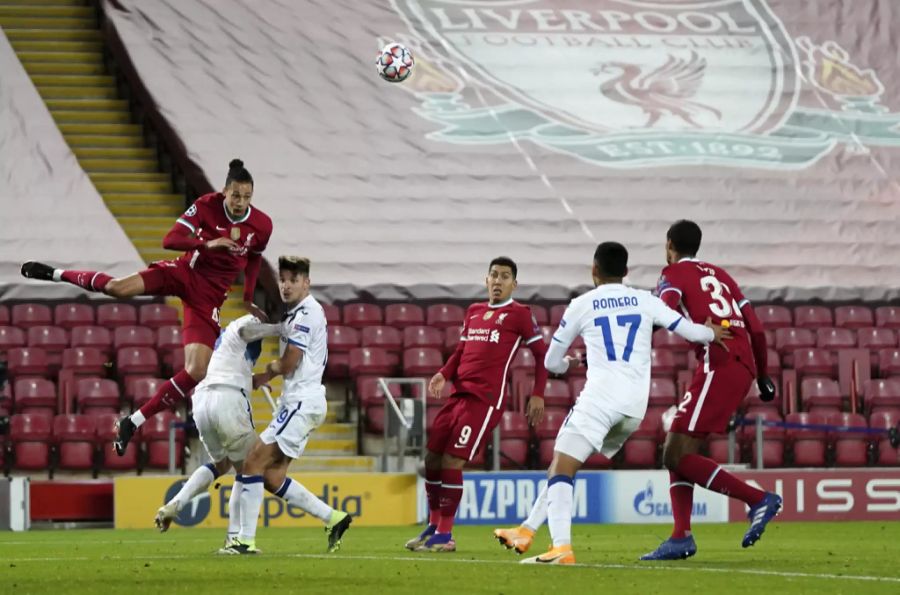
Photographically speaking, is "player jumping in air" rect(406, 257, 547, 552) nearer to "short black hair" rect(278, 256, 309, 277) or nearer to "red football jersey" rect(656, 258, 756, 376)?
"short black hair" rect(278, 256, 309, 277)

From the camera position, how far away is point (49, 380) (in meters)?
18.8

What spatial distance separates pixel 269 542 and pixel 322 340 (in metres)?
3.03

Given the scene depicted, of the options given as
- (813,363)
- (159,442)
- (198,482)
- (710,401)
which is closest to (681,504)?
(710,401)

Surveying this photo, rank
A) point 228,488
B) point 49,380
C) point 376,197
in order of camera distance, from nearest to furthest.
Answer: point 228,488 < point 49,380 < point 376,197

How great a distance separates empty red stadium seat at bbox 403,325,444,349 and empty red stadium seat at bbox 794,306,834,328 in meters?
5.37

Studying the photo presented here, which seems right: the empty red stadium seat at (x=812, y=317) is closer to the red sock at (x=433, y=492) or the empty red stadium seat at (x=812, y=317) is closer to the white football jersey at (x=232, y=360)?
the red sock at (x=433, y=492)

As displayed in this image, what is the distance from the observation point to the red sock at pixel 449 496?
1118 cm

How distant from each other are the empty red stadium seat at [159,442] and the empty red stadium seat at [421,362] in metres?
3.14

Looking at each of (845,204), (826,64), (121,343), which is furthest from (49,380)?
(826,64)

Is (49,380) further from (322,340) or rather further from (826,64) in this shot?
(826,64)

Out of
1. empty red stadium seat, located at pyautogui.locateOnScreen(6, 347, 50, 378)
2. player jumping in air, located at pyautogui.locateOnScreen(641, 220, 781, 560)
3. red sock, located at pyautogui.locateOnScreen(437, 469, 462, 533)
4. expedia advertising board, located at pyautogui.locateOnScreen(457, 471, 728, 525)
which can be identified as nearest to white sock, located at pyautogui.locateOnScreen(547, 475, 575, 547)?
player jumping in air, located at pyautogui.locateOnScreen(641, 220, 781, 560)


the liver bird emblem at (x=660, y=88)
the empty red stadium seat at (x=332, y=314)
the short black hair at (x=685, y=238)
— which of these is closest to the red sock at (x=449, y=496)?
the short black hair at (x=685, y=238)

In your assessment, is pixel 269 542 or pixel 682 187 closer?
pixel 269 542

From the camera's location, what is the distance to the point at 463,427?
1130cm
